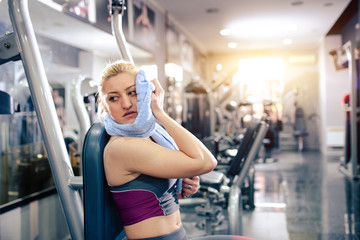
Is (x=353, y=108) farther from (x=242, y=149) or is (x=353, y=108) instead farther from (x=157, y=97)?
(x=157, y=97)

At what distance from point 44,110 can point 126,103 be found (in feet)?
1.07

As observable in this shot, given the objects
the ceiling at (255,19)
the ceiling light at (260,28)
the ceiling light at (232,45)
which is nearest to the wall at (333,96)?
the ceiling at (255,19)

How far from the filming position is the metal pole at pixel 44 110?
120cm

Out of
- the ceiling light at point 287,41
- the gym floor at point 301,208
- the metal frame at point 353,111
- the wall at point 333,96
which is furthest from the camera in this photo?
the ceiling light at point 287,41

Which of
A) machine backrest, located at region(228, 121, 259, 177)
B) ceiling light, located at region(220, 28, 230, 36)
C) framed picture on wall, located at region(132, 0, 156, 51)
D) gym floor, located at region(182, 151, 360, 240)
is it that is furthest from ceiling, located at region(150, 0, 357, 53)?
machine backrest, located at region(228, 121, 259, 177)

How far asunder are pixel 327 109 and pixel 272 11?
3591 millimetres

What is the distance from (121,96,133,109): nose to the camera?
1152 millimetres

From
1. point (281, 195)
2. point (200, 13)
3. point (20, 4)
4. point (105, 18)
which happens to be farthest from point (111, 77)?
point (200, 13)

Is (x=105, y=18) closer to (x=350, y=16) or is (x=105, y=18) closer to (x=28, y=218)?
(x=28, y=218)

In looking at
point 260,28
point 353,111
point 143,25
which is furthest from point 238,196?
point 260,28

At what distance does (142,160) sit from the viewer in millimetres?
1083

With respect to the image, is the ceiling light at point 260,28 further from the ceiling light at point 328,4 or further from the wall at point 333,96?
the wall at point 333,96

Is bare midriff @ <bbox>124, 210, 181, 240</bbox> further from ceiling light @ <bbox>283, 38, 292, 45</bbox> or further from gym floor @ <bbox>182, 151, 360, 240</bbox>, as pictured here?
ceiling light @ <bbox>283, 38, 292, 45</bbox>

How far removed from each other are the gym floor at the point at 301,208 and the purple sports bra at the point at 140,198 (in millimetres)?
1923
